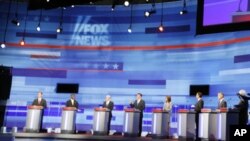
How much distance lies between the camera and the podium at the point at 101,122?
1052 centimetres

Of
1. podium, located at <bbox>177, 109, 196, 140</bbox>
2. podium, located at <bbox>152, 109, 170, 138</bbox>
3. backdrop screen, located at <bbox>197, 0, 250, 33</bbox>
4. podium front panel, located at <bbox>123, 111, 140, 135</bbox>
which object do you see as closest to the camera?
podium, located at <bbox>177, 109, 196, 140</bbox>

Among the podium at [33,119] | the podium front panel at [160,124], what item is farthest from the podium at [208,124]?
the podium at [33,119]

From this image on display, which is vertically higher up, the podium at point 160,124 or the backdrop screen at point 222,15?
the backdrop screen at point 222,15

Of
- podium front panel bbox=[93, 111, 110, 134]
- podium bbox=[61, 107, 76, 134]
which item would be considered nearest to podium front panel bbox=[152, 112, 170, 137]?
podium front panel bbox=[93, 111, 110, 134]

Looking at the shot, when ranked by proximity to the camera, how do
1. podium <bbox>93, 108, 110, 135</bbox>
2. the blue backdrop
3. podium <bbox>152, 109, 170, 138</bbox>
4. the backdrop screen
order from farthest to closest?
1. the blue backdrop
2. podium <bbox>93, 108, 110, 135</bbox>
3. the backdrop screen
4. podium <bbox>152, 109, 170, 138</bbox>

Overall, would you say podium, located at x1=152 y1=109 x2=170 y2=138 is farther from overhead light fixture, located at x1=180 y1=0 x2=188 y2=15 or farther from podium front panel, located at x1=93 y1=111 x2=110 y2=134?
overhead light fixture, located at x1=180 y1=0 x2=188 y2=15

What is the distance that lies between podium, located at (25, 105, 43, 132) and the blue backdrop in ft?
7.78

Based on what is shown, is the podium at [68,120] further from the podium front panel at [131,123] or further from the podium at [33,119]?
the podium front panel at [131,123]

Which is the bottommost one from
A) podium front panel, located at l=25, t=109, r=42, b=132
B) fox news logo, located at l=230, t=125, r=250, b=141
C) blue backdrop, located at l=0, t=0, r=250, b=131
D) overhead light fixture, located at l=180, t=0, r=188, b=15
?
podium front panel, located at l=25, t=109, r=42, b=132

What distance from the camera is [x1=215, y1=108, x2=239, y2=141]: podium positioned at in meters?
7.86

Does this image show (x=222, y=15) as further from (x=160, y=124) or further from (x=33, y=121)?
(x=33, y=121)

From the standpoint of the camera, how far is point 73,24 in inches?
545

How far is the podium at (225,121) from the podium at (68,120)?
4.14 m

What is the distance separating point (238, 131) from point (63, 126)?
27.0 ft
